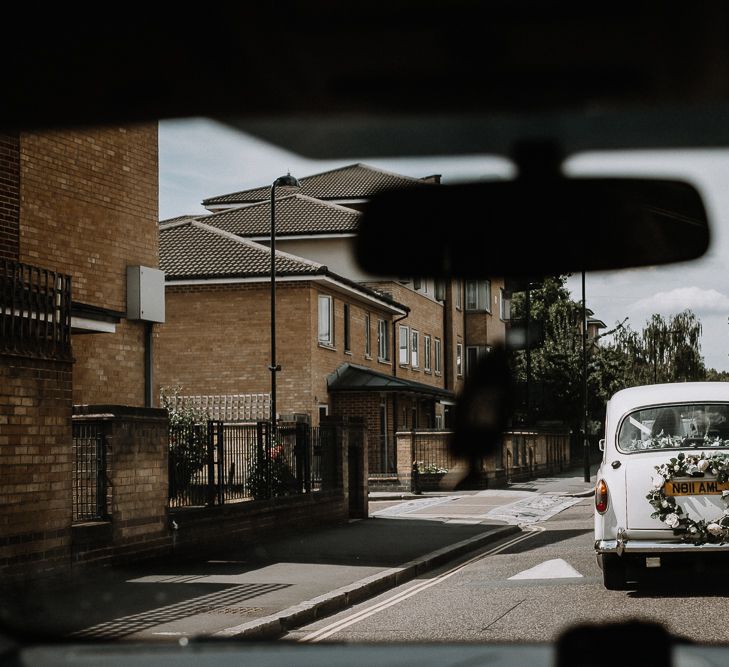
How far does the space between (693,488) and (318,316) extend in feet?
70.3

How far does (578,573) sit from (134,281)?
33.2 feet

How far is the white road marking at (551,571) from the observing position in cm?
1367

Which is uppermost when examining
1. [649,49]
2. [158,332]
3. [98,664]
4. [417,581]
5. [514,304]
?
[158,332]

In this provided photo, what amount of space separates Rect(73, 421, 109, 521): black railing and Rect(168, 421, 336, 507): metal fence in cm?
224

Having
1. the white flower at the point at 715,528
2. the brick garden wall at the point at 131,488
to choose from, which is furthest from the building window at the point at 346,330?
the white flower at the point at 715,528

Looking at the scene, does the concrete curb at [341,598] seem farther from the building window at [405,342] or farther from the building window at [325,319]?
the building window at [325,319]

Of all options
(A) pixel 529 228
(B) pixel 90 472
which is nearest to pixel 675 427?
(B) pixel 90 472

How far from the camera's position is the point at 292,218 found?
381 centimetres

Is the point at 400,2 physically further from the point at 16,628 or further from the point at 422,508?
the point at 422,508

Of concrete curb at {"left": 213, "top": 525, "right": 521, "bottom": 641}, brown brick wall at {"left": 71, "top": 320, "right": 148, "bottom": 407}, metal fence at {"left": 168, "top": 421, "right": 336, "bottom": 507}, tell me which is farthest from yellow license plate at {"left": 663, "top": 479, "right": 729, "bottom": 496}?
brown brick wall at {"left": 71, "top": 320, "right": 148, "bottom": 407}

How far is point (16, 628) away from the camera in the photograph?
3.28 metres

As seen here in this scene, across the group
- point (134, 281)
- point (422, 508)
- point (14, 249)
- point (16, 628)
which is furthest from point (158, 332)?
point (16, 628)

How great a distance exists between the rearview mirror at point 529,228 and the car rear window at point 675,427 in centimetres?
974

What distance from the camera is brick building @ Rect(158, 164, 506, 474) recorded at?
8.67 feet
